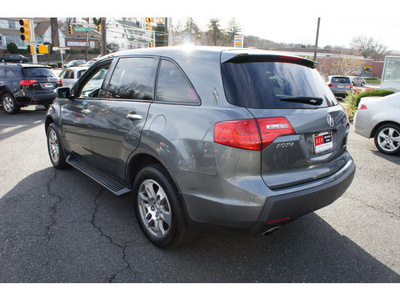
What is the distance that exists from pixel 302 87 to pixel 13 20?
79597 mm

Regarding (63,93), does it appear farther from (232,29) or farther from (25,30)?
(232,29)

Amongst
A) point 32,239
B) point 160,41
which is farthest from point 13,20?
point 32,239

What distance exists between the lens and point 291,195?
2.25 metres

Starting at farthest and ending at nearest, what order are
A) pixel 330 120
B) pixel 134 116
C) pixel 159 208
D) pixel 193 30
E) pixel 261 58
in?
pixel 193 30
pixel 134 116
pixel 159 208
pixel 330 120
pixel 261 58

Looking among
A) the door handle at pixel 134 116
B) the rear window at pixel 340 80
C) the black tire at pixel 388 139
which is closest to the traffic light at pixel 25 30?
the door handle at pixel 134 116

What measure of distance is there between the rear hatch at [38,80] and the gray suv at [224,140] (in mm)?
9255

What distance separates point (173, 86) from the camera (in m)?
2.73

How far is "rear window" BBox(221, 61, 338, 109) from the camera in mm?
2302

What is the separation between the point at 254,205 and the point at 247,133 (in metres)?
0.51

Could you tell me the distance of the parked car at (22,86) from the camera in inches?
427

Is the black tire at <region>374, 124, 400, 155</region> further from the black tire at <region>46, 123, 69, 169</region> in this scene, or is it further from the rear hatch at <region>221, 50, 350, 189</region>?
the black tire at <region>46, 123, 69, 169</region>

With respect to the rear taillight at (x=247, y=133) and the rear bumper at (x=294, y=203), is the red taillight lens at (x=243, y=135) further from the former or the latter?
the rear bumper at (x=294, y=203)

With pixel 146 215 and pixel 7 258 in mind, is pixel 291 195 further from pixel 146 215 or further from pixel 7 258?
pixel 7 258

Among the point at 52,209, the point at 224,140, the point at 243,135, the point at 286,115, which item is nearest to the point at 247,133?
the point at 243,135
